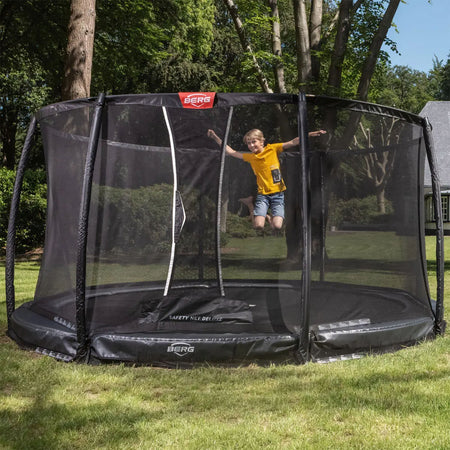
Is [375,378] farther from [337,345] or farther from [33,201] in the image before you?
[33,201]

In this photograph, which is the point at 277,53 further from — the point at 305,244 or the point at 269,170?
the point at 305,244

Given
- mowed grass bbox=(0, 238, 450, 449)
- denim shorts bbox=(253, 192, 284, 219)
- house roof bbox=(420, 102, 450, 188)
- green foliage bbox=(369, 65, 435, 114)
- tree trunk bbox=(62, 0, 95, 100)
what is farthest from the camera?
green foliage bbox=(369, 65, 435, 114)

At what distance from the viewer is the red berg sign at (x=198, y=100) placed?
3.97m

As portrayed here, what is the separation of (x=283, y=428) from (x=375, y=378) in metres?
1.05

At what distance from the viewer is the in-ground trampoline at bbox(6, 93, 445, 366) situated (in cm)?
398

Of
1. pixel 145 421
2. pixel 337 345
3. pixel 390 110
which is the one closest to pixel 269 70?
pixel 390 110

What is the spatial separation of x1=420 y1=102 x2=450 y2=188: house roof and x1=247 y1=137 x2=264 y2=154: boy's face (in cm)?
2233

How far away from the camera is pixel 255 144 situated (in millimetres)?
4379

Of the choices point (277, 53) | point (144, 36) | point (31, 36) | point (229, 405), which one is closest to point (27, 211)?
point (31, 36)

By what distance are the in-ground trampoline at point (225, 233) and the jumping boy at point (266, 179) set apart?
7cm

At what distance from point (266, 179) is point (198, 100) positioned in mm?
804

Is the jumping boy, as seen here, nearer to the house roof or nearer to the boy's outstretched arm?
the boy's outstretched arm

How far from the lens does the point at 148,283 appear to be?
16.5 ft

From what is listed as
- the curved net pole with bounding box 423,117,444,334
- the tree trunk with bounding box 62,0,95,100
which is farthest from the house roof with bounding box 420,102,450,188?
the curved net pole with bounding box 423,117,444,334
